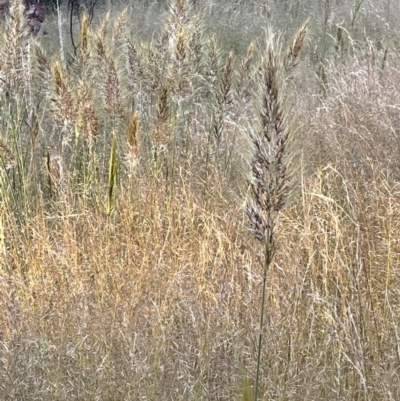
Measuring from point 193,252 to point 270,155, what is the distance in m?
1.36

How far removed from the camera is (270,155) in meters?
1.39

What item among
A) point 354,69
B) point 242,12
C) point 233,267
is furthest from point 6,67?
point 242,12

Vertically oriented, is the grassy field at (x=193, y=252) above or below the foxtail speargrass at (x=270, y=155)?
below

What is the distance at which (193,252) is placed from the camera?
271 centimetres

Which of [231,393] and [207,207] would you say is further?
[207,207]

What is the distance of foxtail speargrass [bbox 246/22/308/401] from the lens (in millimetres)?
1358

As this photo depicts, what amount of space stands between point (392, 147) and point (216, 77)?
3.11 feet

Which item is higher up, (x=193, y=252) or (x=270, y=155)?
(x=270, y=155)

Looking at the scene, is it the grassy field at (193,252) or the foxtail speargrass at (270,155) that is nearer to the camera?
the foxtail speargrass at (270,155)

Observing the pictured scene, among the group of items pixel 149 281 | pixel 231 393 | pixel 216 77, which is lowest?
pixel 231 393

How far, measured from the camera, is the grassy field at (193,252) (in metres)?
2.15

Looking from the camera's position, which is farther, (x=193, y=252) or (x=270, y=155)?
(x=193, y=252)

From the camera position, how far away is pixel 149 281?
2568 millimetres

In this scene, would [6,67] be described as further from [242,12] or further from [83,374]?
[242,12]
